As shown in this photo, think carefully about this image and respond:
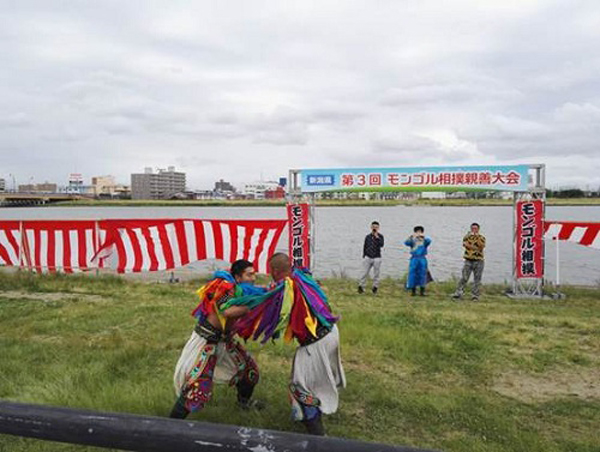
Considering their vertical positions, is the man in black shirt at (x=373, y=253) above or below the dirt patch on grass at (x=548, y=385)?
above

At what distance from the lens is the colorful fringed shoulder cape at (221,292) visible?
13.6 ft

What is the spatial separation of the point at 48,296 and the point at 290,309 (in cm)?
936

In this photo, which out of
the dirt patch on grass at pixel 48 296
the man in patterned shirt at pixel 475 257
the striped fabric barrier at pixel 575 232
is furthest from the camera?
the striped fabric barrier at pixel 575 232

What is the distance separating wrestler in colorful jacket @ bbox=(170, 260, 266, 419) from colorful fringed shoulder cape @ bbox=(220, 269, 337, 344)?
0.33 feet

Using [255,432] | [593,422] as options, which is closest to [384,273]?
[593,422]

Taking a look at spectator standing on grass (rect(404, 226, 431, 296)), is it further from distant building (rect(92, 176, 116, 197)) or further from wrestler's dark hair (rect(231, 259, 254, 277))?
distant building (rect(92, 176, 116, 197))

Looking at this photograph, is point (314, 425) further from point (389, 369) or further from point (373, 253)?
point (373, 253)

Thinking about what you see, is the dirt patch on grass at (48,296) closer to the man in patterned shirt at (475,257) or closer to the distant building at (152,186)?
the man in patterned shirt at (475,257)

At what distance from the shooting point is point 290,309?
13.1 feet

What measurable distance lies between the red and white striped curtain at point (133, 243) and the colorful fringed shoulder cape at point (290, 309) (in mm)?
9053

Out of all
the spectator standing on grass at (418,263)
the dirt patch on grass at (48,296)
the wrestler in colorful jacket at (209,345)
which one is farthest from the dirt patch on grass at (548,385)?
the dirt patch on grass at (48,296)

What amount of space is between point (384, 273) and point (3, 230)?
13.0m

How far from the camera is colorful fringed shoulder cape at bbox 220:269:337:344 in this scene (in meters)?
4.01

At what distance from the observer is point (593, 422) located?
15.6ft
